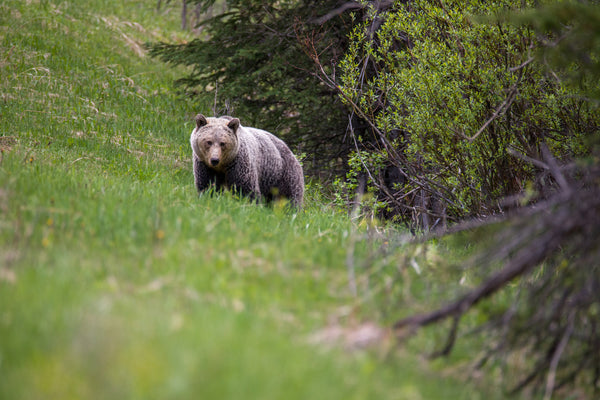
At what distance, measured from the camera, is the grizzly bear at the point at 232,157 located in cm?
800

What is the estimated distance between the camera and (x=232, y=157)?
823cm

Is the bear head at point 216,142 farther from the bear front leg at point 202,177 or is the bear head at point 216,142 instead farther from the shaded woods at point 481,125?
the shaded woods at point 481,125

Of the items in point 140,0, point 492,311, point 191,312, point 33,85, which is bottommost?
point 492,311

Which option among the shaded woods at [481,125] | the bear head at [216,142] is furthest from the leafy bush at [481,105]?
the bear head at [216,142]

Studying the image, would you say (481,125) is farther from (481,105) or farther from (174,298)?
(174,298)

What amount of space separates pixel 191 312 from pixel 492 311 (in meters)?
2.33

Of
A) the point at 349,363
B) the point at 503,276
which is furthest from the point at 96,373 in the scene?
the point at 503,276

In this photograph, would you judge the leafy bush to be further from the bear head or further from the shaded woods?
the bear head

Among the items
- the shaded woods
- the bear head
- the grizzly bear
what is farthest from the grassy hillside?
the grizzly bear

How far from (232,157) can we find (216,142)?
0.41 metres

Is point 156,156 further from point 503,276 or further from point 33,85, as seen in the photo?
point 503,276

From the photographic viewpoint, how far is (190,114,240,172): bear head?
25.7ft

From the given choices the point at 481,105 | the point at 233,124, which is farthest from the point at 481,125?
the point at 233,124

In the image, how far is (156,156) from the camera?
10852 mm
